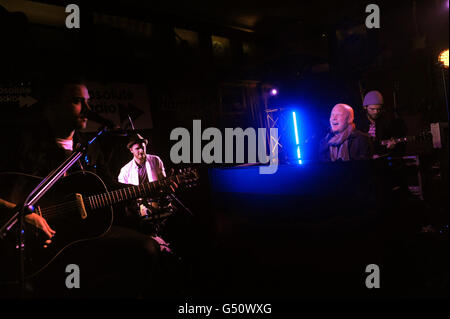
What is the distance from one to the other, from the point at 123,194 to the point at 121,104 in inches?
57.9

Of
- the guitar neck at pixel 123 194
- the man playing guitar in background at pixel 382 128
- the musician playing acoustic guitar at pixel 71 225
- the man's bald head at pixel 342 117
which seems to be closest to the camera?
the musician playing acoustic guitar at pixel 71 225

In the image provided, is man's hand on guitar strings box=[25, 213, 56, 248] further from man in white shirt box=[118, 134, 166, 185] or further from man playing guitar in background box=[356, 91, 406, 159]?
man playing guitar in background box=[356, 91, 406, 159]

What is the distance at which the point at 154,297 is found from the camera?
2852mm

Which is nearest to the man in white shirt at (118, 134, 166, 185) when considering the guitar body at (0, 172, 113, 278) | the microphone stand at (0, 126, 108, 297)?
the guitar body at (0, 172, 113, 278)

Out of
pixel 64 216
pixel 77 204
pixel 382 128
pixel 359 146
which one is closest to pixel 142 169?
pixel 77 204

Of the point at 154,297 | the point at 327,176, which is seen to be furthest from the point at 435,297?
the point at 154,297

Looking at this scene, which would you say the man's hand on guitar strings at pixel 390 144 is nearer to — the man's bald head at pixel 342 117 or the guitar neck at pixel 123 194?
the man's bald head at pixel 342 117

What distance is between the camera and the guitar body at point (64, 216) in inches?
98.9

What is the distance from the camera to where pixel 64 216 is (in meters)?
2.65

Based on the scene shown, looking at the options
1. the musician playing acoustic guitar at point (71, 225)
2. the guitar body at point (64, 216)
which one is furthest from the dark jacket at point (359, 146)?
the guitar body at point (64, 216)

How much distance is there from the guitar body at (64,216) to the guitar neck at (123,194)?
0.05m

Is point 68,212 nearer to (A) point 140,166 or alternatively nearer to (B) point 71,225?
(B) point 71,225

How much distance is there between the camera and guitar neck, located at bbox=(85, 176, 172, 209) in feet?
9.03

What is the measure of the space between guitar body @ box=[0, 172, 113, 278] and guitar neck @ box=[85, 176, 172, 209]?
5 centimetres
